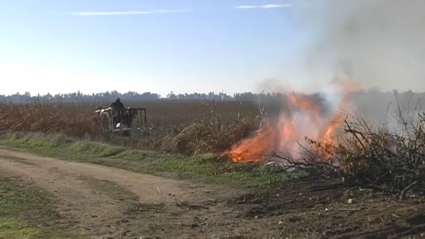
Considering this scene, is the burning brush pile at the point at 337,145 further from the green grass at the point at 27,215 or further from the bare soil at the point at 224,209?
the green grass at the point at 27,215

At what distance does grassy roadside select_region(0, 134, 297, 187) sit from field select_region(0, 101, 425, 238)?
3cm

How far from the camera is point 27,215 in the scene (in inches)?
392

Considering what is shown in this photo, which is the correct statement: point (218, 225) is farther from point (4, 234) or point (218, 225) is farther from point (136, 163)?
point (136, 163)

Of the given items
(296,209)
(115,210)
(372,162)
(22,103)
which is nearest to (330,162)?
(372,162)

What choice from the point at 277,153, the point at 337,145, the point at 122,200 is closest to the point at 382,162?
the point at 337,145

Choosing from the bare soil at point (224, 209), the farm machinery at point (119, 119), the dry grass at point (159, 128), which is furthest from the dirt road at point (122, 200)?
the farm machinery at point (119, 119)

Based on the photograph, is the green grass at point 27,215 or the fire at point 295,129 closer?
the green grass at point 27,215

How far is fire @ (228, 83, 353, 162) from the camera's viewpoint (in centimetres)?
1502

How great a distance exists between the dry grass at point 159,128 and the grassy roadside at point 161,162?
128 cm

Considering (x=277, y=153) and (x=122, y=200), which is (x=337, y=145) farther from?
(x=122, y=200)

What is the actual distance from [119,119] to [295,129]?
1226 cm

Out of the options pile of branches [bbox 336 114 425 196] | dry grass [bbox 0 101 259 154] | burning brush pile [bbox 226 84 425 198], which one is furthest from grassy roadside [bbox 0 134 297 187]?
pile of branches [bbox 336 114 425 196]

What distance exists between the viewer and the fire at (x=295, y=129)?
49.3 feet

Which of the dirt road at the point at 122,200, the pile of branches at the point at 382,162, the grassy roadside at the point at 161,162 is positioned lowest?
the dirt road at the point at 122,200
